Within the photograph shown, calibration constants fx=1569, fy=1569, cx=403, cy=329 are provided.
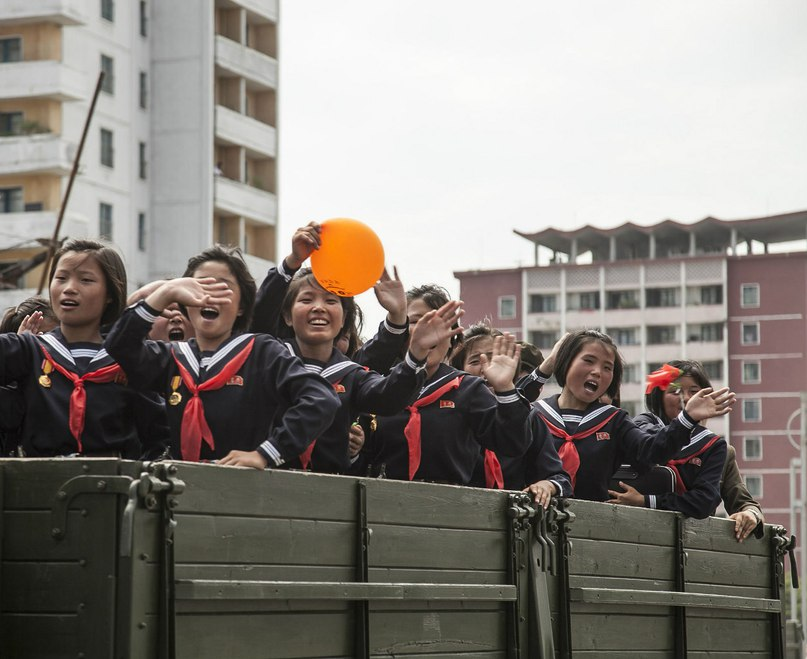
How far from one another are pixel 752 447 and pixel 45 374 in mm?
84567

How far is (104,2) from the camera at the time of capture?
4709cm

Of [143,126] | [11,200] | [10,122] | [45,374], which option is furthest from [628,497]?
[143,126]

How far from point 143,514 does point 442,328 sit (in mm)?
2287

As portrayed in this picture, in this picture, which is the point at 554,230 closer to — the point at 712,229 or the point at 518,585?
the point at 712,229

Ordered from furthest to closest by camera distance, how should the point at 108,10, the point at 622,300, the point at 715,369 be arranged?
the point at 622,300 → the point at 715,369 → the point at 108,10

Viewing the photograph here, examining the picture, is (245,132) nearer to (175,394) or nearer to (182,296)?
(175,394)

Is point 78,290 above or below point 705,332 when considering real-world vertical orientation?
below

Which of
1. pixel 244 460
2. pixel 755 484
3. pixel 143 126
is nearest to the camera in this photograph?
pixel 244 460

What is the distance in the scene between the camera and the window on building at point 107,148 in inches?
1832

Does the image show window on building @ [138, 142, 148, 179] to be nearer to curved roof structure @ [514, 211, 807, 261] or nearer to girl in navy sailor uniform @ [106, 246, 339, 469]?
girl in navy sailor uniform @ [106, 246, 339, 469]

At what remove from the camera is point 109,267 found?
634cm

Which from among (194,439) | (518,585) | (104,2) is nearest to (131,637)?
(194,439)

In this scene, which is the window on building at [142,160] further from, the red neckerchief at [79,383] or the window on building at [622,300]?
the window on building at [622,300]

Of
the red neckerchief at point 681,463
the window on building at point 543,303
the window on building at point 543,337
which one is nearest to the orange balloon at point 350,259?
the red neckerchief at point 681,463
